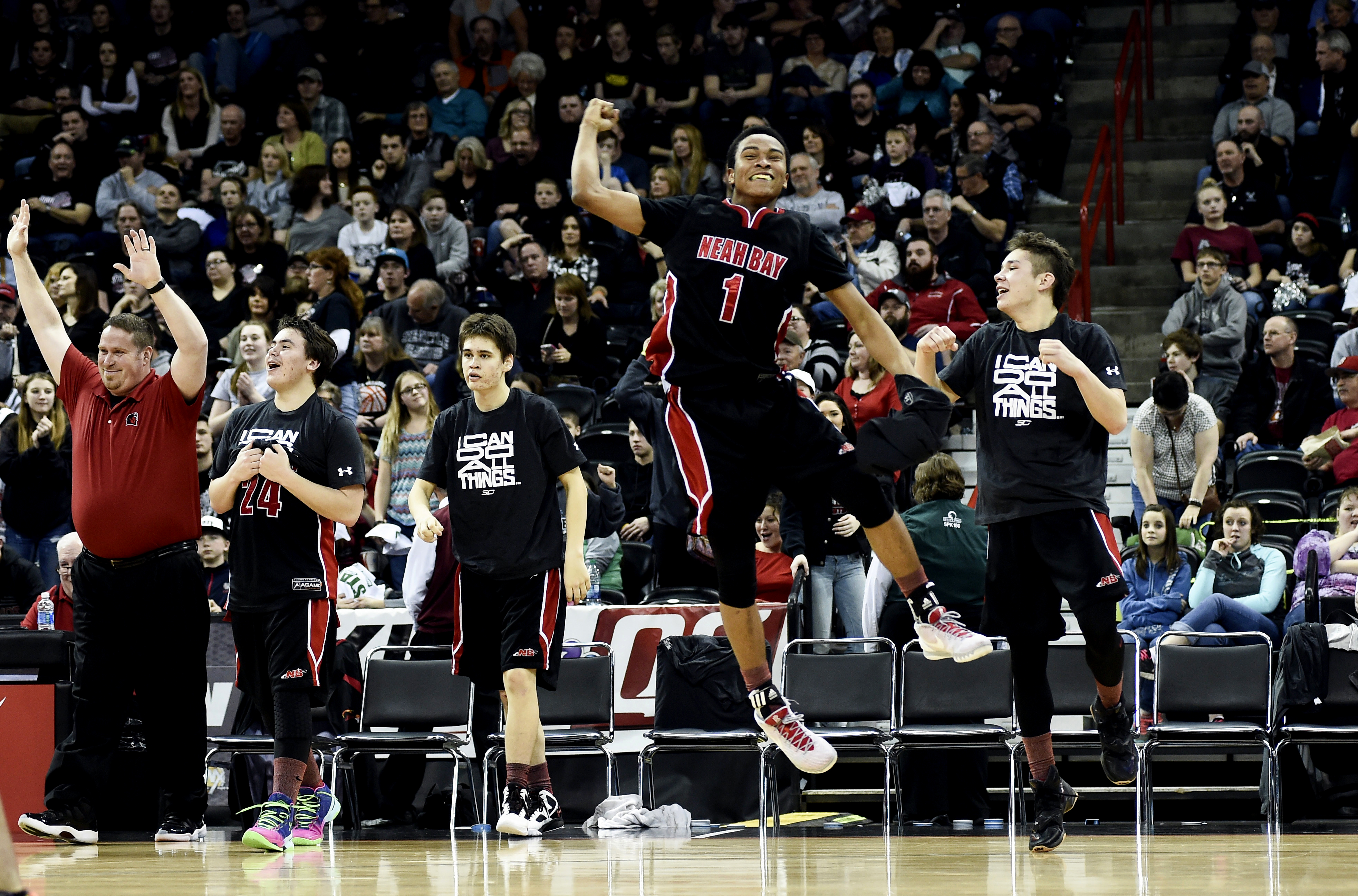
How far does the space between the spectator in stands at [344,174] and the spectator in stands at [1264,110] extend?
25.5ft

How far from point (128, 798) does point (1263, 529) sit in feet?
22.4

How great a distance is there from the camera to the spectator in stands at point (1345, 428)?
10281 mm

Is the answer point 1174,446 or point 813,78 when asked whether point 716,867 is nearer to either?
point 1174,446

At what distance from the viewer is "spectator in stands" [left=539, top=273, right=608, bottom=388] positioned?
480 inches

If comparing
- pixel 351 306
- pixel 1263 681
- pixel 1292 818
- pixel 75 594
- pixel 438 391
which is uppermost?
pixel 351 306

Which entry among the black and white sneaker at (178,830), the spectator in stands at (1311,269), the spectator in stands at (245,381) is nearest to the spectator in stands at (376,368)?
the spectator in stands at (245,381)

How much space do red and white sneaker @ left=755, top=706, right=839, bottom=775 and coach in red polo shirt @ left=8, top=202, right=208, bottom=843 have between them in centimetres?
282

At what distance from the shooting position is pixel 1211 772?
956 centimetres

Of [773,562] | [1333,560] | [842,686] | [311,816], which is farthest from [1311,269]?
[311,816]

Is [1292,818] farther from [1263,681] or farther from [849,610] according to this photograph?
[849,610]

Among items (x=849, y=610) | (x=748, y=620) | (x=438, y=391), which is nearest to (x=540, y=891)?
(x=748, y=620)

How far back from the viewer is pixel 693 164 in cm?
1391

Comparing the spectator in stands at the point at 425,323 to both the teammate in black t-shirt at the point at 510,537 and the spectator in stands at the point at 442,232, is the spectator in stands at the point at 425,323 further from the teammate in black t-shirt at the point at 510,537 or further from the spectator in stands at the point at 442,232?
the teammate in black t-shirt at the point at 510,537

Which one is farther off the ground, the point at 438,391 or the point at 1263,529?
the point at 438,391
